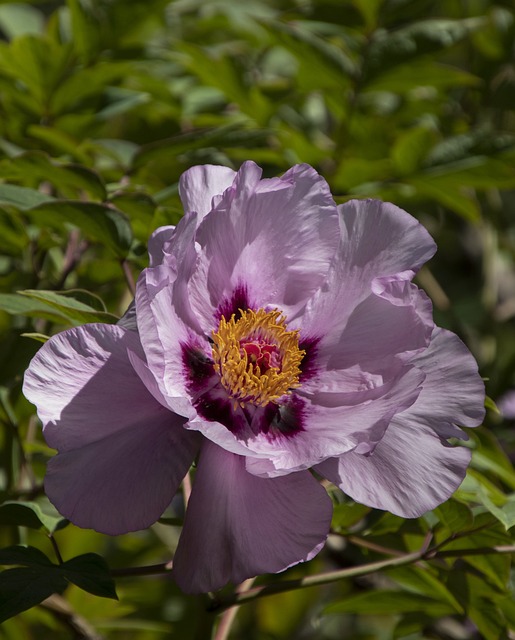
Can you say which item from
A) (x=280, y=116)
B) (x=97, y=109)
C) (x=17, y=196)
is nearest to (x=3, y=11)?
(x=97, y=109)

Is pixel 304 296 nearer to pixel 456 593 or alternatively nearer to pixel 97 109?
pixel 456 593

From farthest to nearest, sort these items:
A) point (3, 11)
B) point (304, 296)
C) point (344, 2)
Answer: point (3, 11) → point (344, 2) → point (304, 296)

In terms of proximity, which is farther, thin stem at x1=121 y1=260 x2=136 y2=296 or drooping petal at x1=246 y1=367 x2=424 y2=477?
thin stem at x1=121 y1=260 x2=136 y2=296

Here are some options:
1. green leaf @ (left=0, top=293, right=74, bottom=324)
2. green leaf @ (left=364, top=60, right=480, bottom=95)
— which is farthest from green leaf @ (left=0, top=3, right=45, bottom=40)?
green leaf @ (left=0, top=293, right=74, bottom=324)

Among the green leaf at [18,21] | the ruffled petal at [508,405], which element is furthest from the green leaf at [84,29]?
the ruffled petal at [508,405]

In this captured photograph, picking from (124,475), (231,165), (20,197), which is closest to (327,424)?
(124,475)

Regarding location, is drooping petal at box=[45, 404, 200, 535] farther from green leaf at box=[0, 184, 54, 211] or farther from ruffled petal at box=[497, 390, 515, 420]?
ruffled petal at box=[497, 390, 515, 420]
